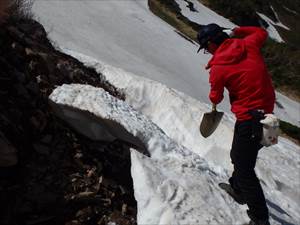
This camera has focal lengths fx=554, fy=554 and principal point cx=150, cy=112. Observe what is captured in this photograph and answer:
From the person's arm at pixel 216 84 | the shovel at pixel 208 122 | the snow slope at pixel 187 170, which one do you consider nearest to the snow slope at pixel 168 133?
the snow slope at pixel 187 170

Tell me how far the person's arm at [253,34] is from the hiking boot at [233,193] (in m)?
1.65

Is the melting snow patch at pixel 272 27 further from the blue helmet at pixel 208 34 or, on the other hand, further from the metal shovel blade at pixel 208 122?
the blue helmet at pixel 208 34

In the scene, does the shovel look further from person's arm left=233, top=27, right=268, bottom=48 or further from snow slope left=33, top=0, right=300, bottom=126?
snow slope left=33, top=0, right=300, bottom=126

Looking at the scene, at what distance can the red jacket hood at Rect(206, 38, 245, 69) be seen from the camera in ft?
19.1

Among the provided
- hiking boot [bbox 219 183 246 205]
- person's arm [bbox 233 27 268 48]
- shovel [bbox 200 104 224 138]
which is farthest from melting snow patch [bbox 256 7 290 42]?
hiking boot [bbox 219 183 246 205]

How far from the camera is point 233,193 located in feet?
20.8

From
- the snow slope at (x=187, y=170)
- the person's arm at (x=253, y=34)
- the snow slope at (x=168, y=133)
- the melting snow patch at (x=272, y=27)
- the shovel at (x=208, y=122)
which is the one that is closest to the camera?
the snow slope at (x=187, y=170)

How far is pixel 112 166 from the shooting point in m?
5.82

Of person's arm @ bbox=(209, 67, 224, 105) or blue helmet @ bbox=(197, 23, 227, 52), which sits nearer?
person's arm @ bbox=(209, 67, 224, 105)

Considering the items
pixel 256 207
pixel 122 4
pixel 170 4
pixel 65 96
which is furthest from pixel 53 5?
pixel 170 4

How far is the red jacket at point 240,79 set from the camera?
5.79m

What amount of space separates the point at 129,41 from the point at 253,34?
1422 cm

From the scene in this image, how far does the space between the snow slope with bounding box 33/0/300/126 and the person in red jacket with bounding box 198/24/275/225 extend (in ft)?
22.9

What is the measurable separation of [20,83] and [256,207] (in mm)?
2803
